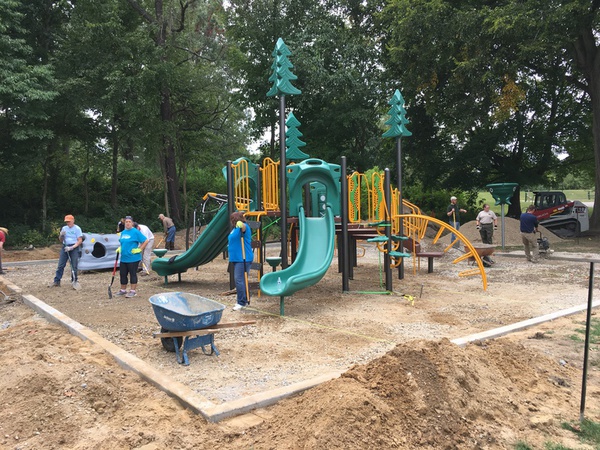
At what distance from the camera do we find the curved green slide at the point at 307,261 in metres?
7.54

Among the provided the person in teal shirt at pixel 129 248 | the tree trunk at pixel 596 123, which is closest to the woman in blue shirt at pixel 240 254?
the person in teal shirt at pixel 129 248

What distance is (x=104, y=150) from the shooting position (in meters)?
25.0

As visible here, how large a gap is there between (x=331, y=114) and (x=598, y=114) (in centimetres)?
1318

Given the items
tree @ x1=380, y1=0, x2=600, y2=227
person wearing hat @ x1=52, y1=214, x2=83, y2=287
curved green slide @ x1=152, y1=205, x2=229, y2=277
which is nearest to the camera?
curved green slide @ x1=152, y1=205, x2=229, y2=277

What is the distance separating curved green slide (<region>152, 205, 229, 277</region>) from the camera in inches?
397

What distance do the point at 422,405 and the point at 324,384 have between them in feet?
2.55

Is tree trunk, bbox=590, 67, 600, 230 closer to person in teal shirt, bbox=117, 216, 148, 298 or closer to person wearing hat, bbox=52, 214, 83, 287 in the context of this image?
person in teal shirt, bbox=117, 216, 148, 298

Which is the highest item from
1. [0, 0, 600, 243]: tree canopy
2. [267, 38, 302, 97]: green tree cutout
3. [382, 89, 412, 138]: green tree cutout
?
[0, 0, 600, 243]: tree canopy

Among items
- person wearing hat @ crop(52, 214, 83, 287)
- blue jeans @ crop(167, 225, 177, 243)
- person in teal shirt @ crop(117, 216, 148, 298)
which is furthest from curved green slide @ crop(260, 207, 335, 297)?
blue jeans @ crop(167, 225, 177, 243)

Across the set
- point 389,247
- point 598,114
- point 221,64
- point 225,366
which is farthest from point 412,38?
point 225,366

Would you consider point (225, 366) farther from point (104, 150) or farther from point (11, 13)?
point (104, 150)

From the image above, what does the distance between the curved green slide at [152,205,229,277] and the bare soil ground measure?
8.61ft

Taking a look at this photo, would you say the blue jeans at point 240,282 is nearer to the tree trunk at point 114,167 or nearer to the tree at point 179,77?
the tree at point 179,77

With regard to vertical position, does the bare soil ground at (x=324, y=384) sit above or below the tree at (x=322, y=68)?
below
